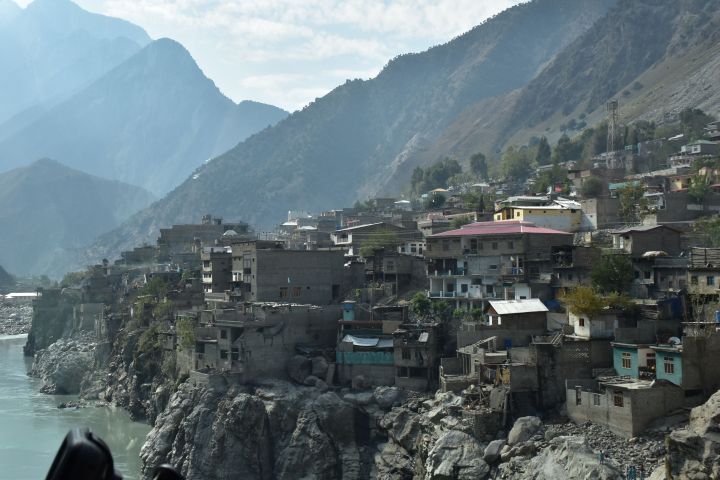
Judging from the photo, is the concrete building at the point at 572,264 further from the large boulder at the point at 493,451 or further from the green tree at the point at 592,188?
the green tree at the point at 592,188

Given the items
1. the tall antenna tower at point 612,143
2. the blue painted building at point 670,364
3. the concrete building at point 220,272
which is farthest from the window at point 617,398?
the tall antenna tower at point 612,143

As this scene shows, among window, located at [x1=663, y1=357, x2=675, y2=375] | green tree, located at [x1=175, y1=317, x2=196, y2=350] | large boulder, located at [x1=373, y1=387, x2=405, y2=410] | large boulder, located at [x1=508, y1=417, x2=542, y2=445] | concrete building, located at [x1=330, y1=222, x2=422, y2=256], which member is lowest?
large boulder, located at [x1=508, y1=417, x2=542, y2=445]

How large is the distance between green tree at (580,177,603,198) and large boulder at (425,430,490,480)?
24.7m

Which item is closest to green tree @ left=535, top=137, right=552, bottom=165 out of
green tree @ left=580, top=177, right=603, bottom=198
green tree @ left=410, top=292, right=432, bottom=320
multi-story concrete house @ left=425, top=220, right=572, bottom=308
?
green tree @ left=580, top=177, right=603, bottom=198

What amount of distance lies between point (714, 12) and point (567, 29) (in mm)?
57527

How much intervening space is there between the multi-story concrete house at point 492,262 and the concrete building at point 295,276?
15.0ft

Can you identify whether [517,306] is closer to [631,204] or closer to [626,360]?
[626,360]

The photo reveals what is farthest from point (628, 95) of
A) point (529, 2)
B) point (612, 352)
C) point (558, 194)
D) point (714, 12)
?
point (612, 352)

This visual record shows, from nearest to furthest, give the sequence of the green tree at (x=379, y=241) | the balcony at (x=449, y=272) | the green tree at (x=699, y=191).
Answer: the balcony at (x=449, y=272), the green tree at (x=699, y=191), the green tree at (x=379, y=241)

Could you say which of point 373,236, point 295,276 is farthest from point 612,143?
point 295,276

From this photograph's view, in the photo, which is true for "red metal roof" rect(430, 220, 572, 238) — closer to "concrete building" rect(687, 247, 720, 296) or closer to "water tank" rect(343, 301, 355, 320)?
"water tank" rect(343, 301, 355, 320)

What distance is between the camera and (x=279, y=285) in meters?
37.5

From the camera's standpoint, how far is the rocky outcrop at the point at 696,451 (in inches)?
736

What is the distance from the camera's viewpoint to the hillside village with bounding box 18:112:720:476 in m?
25.1
